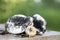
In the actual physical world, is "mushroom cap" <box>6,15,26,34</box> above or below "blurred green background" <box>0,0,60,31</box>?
below

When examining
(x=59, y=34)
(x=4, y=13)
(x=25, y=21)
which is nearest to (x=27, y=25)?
(x=25, y=21)

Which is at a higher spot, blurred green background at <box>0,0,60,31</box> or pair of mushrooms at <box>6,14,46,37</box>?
blurred green background at <box>0,0,60,31</box>

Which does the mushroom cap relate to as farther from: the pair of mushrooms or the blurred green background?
the blurred green background

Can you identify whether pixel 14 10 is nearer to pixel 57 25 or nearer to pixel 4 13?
pixel 4 13

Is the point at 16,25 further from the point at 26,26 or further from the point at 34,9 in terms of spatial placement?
the point at 34,9

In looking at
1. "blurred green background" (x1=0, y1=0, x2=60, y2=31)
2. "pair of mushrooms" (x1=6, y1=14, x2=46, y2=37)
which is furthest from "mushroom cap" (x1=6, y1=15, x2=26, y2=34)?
"blurred green background" (x1=0, y1=0, x2=60, y2=31)

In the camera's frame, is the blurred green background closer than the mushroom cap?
No

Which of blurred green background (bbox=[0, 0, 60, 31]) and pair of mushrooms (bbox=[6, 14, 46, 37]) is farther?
blurred green background (bbox=[0, 0, 60, 31])

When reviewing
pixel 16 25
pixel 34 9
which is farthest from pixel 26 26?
pixel 34 9
